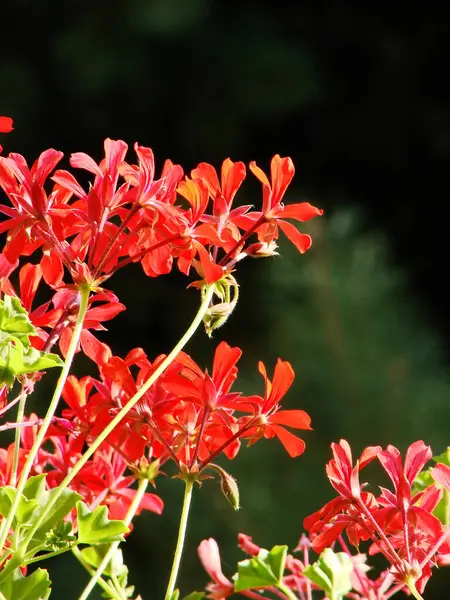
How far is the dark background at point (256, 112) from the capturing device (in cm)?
234

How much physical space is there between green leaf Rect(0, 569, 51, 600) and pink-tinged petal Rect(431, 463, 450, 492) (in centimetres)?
12

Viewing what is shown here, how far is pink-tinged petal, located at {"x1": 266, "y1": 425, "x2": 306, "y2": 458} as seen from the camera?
35cm

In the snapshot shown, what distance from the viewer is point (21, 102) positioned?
2598mm

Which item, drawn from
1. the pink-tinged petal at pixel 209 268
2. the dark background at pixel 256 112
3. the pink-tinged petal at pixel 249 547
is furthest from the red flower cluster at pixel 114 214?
the dark background at pixel 256 112

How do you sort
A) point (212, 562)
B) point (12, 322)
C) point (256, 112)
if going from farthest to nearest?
point (256, 112) → point (212, 562) → point (12, 322)

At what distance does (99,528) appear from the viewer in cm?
30

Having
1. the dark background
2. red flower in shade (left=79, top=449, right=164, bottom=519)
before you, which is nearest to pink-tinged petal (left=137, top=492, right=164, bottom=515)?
red flower in shade (left=79, top=449, right=164, bottom=519)

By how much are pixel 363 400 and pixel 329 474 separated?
5.29ft

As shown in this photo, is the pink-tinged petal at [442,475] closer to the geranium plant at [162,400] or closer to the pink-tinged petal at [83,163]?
the geranium plant at [162,400]

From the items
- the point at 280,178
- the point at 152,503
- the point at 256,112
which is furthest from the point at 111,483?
the point at 256,112

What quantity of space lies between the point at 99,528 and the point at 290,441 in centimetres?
8

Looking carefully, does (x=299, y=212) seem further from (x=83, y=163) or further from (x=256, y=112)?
(x=256, y=112)

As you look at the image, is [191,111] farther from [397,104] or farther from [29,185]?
[29,185]

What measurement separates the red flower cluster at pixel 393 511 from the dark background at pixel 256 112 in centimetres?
171
